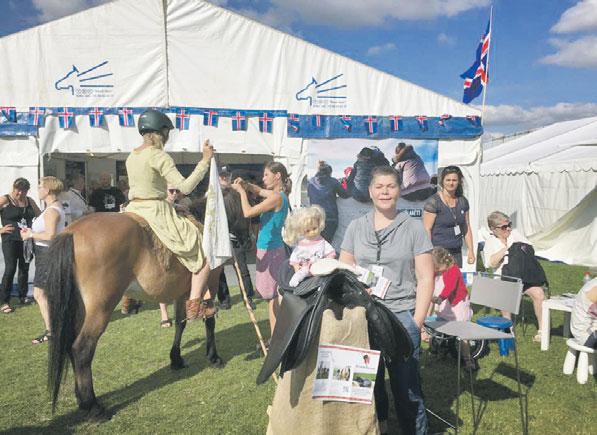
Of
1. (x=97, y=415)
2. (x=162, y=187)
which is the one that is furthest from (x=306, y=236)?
(x=97, y=415)

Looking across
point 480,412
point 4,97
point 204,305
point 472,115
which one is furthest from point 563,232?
point 4,97

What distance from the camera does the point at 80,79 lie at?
7.12 metres

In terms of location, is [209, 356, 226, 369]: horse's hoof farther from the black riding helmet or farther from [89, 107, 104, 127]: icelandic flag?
[89, 107, 104, 127]: icelandic flag

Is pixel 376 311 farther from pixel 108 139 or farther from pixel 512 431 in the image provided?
pixel 108 139

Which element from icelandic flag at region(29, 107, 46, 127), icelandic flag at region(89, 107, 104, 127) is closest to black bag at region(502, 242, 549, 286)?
icelandic flag at region(89, 107, 104, 127)

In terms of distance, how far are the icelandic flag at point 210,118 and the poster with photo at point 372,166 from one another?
182 centimetres

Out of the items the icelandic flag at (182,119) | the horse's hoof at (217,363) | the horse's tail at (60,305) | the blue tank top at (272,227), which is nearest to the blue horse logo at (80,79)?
the icelandic flag at (182,119)

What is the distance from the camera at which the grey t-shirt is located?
8.06 feet

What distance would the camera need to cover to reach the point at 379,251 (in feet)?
8.26

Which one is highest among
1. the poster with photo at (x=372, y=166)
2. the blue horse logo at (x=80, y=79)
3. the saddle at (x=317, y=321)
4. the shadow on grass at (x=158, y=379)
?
the blue horse logo at (x=80, y=79)

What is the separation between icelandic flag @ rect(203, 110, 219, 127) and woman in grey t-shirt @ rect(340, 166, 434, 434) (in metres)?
5.29

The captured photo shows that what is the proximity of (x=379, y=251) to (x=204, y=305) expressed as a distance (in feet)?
7.18

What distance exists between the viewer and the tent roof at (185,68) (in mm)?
7000

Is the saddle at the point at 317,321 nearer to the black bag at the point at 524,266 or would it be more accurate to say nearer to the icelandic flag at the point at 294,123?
the black bag at the point at 524,266
